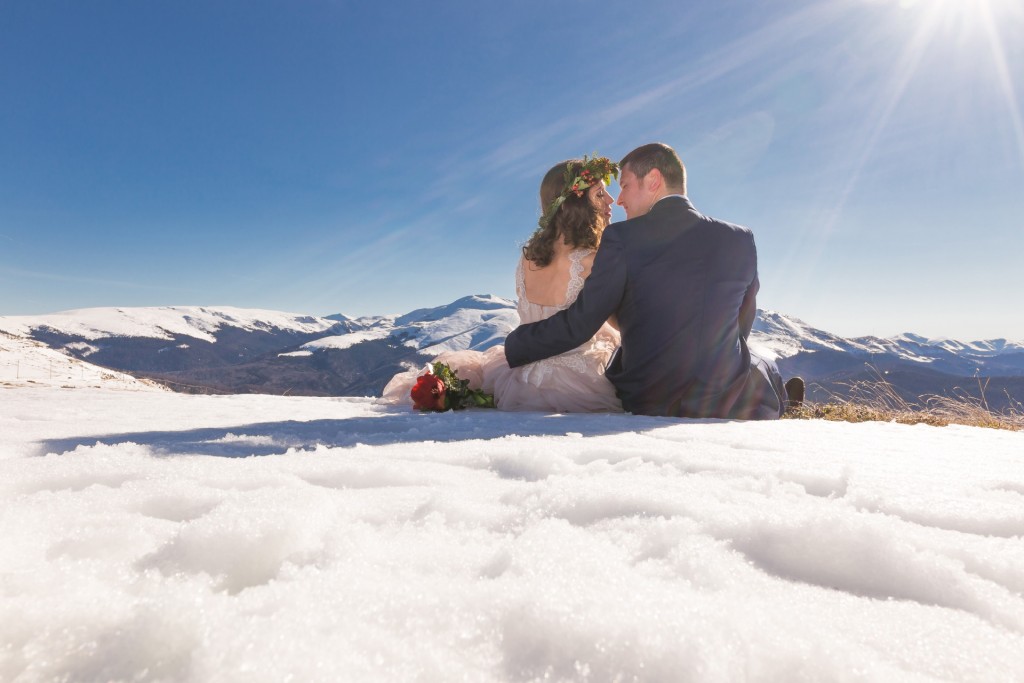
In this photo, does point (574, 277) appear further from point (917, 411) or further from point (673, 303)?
point (917, 411)

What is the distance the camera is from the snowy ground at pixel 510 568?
734 millimetres

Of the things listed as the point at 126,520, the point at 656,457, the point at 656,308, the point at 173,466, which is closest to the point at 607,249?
the point at 656,308

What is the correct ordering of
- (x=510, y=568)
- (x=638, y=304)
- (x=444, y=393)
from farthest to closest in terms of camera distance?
1. (x=444, y=393)
2. (x=638, y=304)
3. (x=510, y=568)

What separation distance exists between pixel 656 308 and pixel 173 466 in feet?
10.4

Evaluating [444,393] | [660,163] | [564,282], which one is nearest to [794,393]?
[564,282]

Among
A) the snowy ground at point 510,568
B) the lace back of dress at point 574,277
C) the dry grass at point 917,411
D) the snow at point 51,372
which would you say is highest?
the lace back of dress at point 574,277

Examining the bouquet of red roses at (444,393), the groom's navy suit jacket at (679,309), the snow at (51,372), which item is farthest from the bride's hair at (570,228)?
the snow at (51,372)

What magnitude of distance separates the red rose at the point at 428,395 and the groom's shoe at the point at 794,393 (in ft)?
12.5

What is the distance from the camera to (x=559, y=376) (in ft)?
14.8

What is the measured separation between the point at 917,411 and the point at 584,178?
512cm

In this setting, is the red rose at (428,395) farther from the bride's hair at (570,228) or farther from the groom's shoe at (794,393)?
the groom's shoe at (794,393)

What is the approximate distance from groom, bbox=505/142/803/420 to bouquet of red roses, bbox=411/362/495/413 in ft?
3.73

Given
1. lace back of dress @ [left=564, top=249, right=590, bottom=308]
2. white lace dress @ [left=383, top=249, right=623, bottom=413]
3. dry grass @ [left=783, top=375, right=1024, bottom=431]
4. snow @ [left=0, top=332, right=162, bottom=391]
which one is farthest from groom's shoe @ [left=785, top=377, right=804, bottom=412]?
snow @ [left=0, top=332, right=162, bottom=391]

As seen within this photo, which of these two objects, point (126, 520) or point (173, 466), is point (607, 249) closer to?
point (173, 466)
